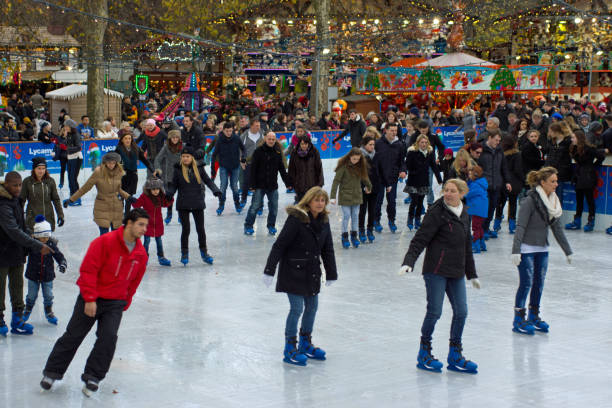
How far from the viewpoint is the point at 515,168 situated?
12.5 m

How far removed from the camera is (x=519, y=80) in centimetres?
2933

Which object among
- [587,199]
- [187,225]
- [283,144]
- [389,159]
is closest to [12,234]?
[187,225]

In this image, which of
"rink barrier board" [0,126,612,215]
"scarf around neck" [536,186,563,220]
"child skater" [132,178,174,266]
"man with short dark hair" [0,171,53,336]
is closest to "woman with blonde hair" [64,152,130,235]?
"child skater" [132,178,174,266]

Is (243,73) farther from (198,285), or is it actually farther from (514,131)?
(198,285)

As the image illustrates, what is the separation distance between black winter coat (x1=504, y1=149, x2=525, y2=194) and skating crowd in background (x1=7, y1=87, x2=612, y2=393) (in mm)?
14

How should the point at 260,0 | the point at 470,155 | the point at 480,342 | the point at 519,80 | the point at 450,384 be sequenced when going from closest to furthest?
the point at 450,384, the point at 480,342, the point at 470,155, the point at 519,80, the point at 260,0

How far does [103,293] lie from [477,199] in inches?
250

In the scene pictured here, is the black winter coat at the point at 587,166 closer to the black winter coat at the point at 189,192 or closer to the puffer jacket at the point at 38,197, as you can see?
the black winter coat at the point at 189,192

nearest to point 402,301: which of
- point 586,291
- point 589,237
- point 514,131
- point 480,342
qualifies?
point 480,342

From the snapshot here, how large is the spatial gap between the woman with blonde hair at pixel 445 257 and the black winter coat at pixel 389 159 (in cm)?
587

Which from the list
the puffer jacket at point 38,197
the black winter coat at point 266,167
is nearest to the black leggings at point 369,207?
the black winter coat at point 266,167

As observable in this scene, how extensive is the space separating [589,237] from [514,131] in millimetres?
3600

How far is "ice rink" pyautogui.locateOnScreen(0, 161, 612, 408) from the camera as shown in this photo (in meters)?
5.96

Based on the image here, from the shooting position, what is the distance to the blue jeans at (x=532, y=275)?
7455 mm
